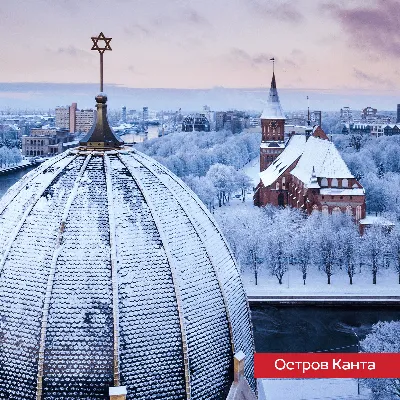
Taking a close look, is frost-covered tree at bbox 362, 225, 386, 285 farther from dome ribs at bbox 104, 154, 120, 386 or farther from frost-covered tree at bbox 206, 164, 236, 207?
dome ribs at bbox 104, 154, 120, 386

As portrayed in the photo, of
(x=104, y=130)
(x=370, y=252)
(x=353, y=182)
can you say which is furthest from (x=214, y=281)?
(x=353, y=182)

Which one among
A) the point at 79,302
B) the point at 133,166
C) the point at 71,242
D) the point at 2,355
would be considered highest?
the point at 133,166

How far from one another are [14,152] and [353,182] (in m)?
95.4

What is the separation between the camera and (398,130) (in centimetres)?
16100

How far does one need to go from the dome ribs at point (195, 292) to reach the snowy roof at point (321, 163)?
47917 mm

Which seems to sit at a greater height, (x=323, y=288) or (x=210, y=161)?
(x=210, y=161)

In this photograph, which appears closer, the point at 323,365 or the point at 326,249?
the point at 323,365

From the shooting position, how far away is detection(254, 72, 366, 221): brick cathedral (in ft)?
197

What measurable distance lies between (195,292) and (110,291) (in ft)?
6.46

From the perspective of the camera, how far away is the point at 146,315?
13.3 metres

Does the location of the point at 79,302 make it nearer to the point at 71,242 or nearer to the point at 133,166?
the point at 71,242

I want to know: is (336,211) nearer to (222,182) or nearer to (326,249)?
(326,249)

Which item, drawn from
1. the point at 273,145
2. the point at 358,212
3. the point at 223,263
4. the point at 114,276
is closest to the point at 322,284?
the point at 358,212

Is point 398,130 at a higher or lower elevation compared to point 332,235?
higher
